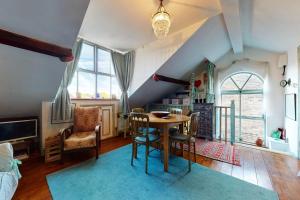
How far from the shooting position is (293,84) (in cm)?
296

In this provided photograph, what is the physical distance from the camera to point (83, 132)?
2.97 m

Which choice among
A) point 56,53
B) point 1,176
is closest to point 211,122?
point 56,53

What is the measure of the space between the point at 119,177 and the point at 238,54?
468 cm

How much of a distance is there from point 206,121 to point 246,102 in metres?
1.55

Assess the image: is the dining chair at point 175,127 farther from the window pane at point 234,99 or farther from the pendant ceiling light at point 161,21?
the window pane at point 234,99

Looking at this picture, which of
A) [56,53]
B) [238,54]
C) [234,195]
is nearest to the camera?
[234,195]

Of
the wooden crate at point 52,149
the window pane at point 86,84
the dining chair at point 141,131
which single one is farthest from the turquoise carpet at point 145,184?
the window pane at point 86,84

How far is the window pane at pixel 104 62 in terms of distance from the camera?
154 inches

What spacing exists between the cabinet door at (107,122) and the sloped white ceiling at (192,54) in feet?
2.54

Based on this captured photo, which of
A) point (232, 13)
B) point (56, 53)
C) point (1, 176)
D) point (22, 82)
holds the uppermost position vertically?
point (232, 13)

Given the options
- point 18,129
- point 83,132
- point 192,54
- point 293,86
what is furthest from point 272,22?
point 18,129

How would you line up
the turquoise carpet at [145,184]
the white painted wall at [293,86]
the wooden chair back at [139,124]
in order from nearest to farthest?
the turquoise carpet at [145,184] → the wooden chair back at [139,124] → the white painted wall at [293,86]

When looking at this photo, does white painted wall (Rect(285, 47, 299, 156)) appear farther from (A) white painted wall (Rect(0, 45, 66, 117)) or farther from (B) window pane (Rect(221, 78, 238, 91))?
(A) white painted wall (Rect(0, 45, 66, 117))

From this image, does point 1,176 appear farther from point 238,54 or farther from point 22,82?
point 238,54
